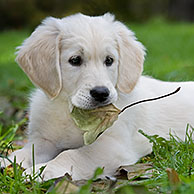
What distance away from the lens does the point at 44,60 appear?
140 inches

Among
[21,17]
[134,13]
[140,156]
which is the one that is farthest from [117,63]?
[134,13]

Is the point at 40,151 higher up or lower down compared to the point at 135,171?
lower down

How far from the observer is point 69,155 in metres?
3.22

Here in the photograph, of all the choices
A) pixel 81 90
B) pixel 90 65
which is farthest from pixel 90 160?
pixel 90 65

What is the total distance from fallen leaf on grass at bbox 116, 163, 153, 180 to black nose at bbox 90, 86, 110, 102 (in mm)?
517

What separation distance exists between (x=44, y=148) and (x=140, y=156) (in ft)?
2.62

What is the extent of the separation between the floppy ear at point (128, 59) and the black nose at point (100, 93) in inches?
18.5

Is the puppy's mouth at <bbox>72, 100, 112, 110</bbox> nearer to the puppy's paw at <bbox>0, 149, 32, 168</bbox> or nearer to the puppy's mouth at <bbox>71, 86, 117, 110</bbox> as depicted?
the puppy's mouth at <bbox>71, 86, 117, 110</bbox>

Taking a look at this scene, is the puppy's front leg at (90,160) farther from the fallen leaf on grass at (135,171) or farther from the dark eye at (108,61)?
the dark eye at (108,61)

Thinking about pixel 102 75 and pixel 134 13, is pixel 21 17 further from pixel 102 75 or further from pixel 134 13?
pixel 102 75

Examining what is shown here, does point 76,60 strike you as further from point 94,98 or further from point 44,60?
point 94,98

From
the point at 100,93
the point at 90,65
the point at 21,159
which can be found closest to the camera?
the point at 100,93

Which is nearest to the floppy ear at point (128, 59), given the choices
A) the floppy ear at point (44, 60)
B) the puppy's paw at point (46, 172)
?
the floppy ear at point (44, 60)

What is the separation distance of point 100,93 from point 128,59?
666 millimetres
